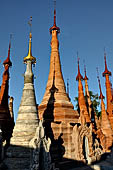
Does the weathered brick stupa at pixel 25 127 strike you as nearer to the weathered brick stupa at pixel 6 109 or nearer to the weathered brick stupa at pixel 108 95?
the weathered brick stupa at pixel 6 109

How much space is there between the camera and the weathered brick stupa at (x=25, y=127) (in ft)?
28.2

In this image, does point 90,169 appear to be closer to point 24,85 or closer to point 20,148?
point 20,148

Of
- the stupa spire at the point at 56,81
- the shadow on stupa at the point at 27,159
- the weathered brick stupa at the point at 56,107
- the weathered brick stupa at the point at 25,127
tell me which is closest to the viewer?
the shadow on stupa at the point at 27,159

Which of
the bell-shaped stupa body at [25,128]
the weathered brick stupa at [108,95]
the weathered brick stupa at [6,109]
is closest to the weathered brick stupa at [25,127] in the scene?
the bell-shaped stupa body at [25,128]

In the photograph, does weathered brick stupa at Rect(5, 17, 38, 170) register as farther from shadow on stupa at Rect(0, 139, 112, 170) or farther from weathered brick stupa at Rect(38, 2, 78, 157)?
weathered brick stupa at Rect(38, 2, 78, 157)

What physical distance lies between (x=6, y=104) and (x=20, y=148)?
10080 mm

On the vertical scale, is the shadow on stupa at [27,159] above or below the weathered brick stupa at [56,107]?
below

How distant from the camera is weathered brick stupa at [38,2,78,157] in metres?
13.3

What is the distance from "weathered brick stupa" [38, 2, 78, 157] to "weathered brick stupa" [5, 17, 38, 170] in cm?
394

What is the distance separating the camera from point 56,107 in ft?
51.6

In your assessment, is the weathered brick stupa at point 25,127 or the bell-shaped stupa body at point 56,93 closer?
the weathered brick stupa at point 25,127

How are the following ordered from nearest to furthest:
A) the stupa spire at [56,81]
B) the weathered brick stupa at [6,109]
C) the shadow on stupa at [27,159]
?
the shadow on stupa at [27,159] < the weathered brick stupa at [6,109] < the stupa spire at [56,81]

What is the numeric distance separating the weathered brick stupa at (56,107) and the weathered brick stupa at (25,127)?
12.9ft

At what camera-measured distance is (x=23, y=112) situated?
10195 mm
